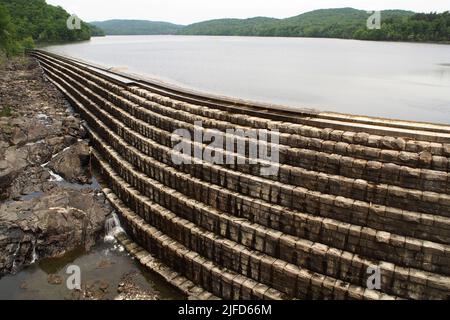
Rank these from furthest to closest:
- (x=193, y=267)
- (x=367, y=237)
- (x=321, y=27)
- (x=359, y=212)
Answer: (x=321, y=27)
(x=193, y=267)
(x=359, y=212)
(x=367, y=237)

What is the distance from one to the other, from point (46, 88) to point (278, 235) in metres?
34.1

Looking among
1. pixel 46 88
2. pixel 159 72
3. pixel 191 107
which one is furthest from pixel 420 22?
pixel 191 107

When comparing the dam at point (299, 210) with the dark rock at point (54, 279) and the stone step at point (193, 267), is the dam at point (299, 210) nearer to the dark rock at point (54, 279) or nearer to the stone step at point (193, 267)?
the stone step at point (193, 267)

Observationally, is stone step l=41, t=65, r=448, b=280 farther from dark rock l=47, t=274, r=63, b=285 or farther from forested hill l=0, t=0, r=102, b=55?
forested hill l=0, t=0, r=102, b=55

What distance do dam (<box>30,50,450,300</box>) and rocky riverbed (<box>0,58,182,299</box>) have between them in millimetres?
1658

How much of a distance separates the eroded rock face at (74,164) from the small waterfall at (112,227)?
406 cm

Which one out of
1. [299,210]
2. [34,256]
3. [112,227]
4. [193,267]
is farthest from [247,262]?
[34,256]

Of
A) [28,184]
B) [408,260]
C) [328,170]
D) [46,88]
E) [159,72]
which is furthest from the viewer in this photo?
[46,88]

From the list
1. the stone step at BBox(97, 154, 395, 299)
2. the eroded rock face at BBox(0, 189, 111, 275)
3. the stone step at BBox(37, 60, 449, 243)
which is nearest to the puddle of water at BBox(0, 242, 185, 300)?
the eroded rock face at BBox(0, 189, 111, 275)

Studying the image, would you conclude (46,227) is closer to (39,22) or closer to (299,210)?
(299,210)

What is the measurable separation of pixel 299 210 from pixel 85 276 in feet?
25.1

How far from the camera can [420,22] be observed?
75.1 metres

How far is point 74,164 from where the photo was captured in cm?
1931

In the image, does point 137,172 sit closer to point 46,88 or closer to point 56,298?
point 56,298
